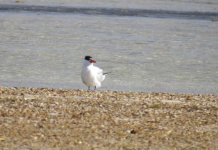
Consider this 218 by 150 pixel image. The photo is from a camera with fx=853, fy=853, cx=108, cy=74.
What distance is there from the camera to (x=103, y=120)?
1104 cm

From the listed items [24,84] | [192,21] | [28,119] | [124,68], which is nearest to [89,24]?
[192,21]

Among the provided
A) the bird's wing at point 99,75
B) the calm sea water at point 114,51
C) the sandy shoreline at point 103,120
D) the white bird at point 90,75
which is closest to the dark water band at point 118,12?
the calm sea water at point 114,51

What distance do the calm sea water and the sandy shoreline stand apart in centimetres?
289

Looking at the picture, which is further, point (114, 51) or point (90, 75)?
point (114, 51)

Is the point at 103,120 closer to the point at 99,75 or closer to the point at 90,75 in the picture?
the point at 90,75

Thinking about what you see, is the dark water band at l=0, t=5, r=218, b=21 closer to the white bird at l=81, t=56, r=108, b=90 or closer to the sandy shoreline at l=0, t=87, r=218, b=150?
the white bird at l=81, t=56, r=108, b=90

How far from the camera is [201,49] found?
22.9 metres

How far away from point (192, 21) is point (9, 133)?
23.2 m

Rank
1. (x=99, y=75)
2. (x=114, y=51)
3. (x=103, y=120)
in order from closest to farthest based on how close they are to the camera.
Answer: (x=103, y=120), (x=99, y=75), (x=114, y=51)

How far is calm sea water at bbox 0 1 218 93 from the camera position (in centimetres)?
1731

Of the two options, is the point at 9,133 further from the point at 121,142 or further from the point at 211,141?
the point at 211,141

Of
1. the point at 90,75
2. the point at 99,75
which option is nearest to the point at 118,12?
the point at 99,75

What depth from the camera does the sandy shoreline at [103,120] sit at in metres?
9.68

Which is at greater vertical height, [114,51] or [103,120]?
[103,120]
